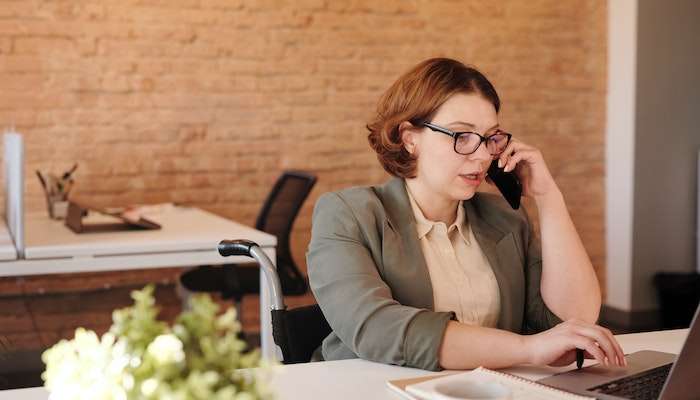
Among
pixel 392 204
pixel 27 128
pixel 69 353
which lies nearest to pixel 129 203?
pixel 27 128

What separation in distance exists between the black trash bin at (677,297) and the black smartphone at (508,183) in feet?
11.2

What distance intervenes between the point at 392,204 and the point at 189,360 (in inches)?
46.4

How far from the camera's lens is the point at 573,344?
1458mm

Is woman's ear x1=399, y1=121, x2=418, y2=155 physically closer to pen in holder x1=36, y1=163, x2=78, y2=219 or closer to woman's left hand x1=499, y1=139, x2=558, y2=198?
woman's left hand x1=499, y1=139, x2=558, y2=198

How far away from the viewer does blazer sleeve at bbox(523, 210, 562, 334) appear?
1939mm

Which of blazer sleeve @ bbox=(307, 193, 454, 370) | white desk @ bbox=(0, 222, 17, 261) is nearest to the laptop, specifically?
blazer sleeve @ bbox=(307, 193, 454, 370)

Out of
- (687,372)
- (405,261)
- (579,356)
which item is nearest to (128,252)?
(405,261)

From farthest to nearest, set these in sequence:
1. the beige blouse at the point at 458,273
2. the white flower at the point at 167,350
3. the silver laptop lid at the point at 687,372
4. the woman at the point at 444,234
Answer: the beige blouse at the point at 458,273
the woman at the point at 444,234
the silver laptop lid at the point at 687,372
the white flower at the point at 167,350

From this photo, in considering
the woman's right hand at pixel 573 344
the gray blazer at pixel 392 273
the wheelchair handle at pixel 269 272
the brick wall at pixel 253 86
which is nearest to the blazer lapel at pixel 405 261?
the gray blazer at pixel 392 273

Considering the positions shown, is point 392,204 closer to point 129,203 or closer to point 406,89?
point 406,89

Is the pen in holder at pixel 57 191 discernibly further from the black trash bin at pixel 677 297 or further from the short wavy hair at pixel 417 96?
the black trash bin at pixel 677 297

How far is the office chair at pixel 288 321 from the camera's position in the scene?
174 centimetres

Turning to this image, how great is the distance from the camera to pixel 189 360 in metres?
0.76

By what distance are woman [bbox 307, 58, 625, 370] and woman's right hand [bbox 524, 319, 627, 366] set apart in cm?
17
